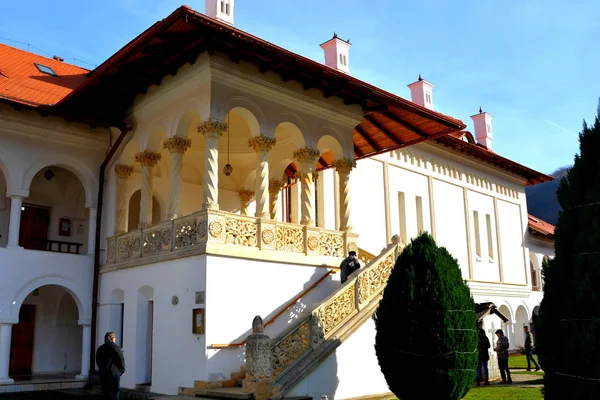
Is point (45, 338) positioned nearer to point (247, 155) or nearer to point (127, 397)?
point (127, 397)

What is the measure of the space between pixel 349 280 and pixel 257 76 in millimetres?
4988

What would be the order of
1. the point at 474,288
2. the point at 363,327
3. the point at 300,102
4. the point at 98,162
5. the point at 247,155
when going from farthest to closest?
1. the point at 474,288
2. the point at 247,155
3. the point at 98,162
4. the point at 300,102
5. the point at 363,327

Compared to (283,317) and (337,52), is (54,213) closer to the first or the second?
(283,317)

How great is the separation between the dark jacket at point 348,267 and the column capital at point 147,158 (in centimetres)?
522

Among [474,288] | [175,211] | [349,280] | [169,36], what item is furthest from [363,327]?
[474,288]

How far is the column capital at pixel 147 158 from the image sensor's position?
48.4 feet

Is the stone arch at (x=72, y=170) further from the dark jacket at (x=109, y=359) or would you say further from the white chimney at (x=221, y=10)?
the dark jacket at (x=109, y=359)

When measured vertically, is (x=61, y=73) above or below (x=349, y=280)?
above

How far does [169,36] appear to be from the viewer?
41.1ft

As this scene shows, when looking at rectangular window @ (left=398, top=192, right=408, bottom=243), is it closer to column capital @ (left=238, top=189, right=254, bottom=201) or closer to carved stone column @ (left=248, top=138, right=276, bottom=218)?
column capital @ (left=238, top=189, right=254, bottom=201)

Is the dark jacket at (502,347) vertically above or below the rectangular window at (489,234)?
below

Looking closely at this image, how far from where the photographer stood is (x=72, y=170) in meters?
15.6

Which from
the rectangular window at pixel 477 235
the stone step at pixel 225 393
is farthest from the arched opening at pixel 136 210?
the rectangular window at pixel 477 235

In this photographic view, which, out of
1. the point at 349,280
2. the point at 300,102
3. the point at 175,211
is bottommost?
the point at 349,280
